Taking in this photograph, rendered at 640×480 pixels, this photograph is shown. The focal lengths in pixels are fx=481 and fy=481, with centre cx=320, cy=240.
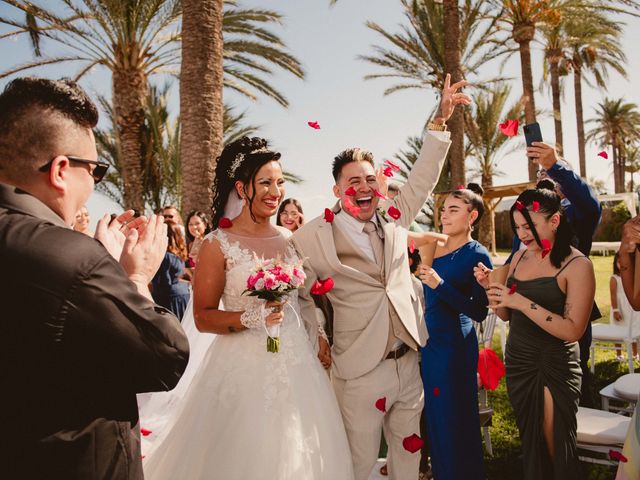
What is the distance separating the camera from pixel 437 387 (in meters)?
3.79

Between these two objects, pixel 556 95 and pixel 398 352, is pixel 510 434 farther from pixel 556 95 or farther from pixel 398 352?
pixel 556 95

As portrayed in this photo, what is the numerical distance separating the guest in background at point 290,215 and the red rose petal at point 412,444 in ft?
11.7

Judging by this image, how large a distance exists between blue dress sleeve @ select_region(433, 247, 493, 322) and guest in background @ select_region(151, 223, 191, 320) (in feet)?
13.4

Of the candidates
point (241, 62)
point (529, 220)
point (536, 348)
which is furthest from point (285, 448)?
point (241, 62)

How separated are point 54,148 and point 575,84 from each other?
3920 cm

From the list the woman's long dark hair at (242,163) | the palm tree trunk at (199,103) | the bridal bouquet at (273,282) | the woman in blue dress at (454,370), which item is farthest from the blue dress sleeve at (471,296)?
the palm tree trunk at (199,103)

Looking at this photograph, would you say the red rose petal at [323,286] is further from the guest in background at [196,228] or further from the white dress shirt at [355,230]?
the guest in background at [196,228]

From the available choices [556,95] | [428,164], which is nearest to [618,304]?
[428,164]

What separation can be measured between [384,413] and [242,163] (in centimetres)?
194

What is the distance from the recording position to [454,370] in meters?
3.77

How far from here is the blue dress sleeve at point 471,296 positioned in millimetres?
3684

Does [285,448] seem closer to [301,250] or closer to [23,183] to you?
[301,250]

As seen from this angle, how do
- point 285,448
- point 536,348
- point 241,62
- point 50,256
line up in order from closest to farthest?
point 50,256, point 285,448, point 536,348, point 241,62

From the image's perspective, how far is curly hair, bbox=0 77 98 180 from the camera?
1.55 meters
